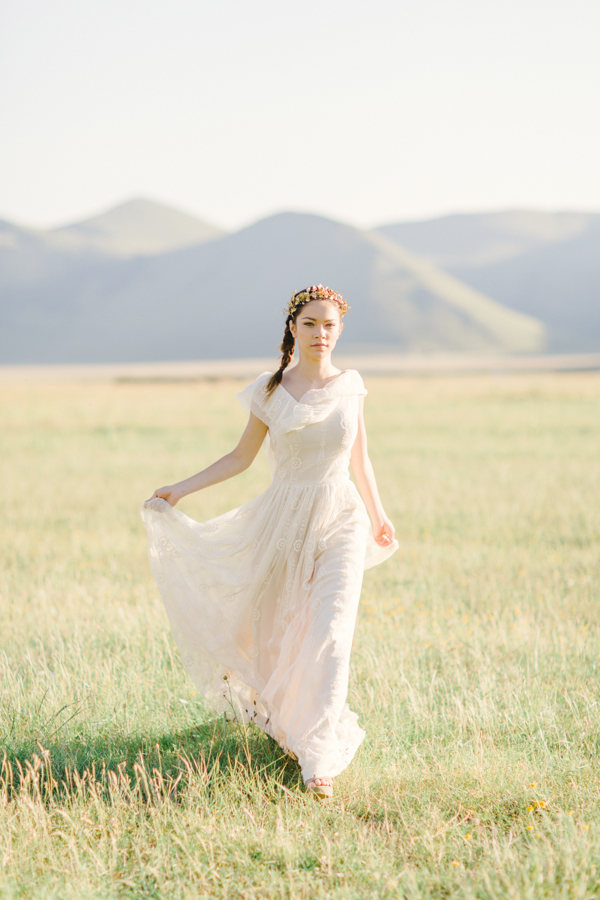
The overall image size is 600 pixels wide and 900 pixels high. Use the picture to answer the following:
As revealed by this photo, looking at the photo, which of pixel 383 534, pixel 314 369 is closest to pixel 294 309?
pixel 314 369

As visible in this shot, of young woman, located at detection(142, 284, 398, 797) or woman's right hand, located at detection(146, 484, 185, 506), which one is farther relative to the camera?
woman's right hand, located at detection(146, 484, 185, 506)

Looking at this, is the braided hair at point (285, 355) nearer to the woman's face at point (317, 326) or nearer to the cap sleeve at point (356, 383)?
the woman's face at point (317, 326)

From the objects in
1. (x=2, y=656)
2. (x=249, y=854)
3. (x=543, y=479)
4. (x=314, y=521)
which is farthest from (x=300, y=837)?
(x=543, y=479)

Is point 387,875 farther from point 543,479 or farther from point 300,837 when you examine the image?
point 543,479

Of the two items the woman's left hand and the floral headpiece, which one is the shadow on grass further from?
the floral headpiece

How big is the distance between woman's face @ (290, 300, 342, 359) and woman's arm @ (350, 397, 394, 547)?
39cm

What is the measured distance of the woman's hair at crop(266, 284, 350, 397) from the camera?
4773 millimetres

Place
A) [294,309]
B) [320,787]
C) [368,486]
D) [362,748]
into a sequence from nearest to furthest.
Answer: [320,787]
[362,748]
[294,309]
[368,486]

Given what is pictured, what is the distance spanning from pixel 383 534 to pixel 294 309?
1.42 metres

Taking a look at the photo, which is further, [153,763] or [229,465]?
[229,465]

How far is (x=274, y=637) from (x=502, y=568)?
5057 millimetres

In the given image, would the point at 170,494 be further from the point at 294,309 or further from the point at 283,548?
the point at 294,309

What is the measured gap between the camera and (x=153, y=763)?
4.47 meters

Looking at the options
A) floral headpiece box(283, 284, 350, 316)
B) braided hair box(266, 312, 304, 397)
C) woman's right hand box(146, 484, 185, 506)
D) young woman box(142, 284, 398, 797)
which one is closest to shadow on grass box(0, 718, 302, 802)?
young woman box(142, 284, 398, 797)
